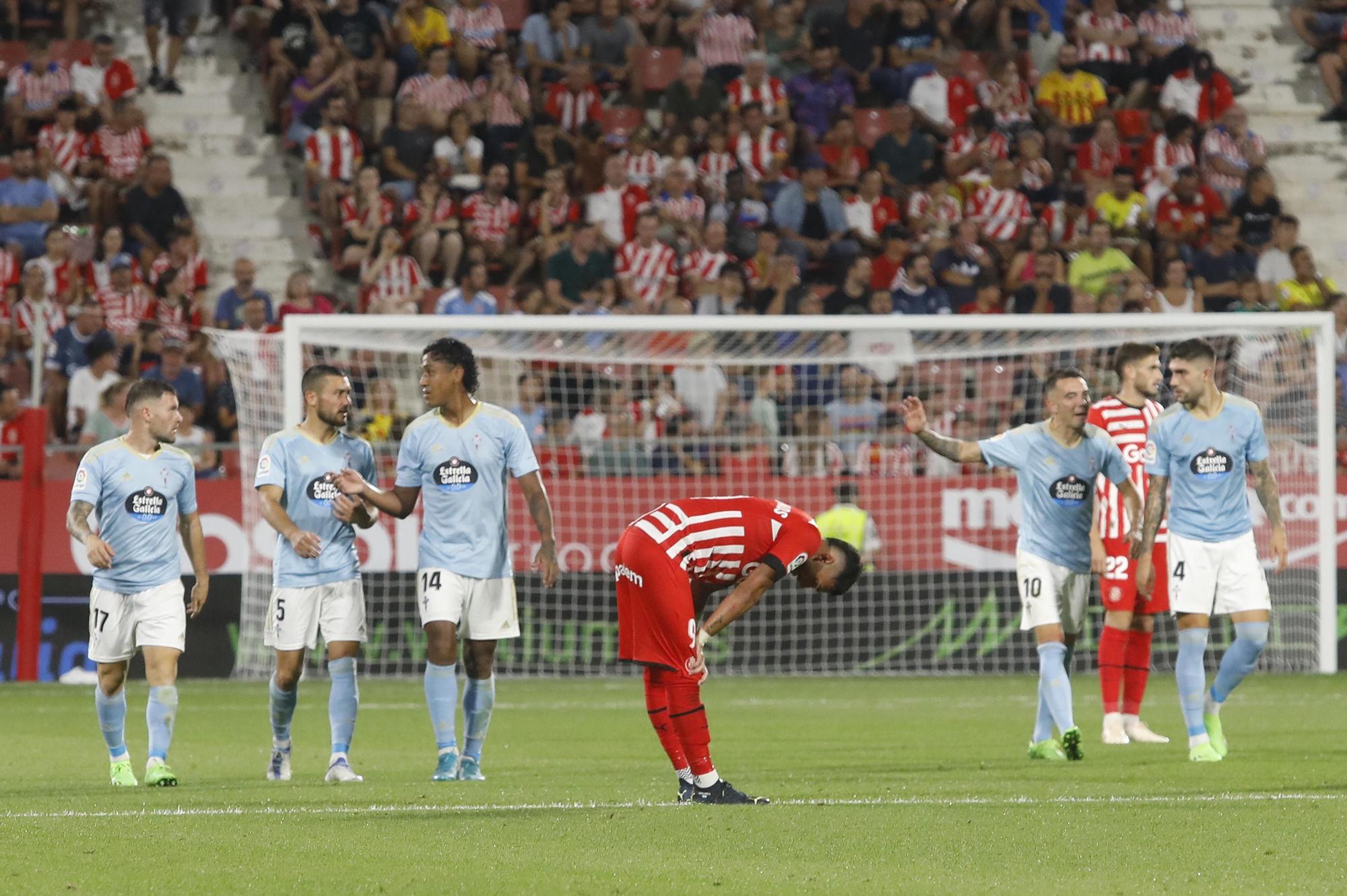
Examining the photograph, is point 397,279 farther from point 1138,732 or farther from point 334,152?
point 1138,732

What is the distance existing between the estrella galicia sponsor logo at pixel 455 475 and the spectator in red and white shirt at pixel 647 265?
10.7m

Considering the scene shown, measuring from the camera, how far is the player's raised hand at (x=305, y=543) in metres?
9.17

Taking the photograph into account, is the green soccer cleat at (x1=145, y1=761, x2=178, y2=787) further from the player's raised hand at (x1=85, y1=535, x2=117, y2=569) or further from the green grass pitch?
the player's raised hand at (x1=85, y1=535, x2=117, y2=569)

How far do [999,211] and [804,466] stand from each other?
5.60m

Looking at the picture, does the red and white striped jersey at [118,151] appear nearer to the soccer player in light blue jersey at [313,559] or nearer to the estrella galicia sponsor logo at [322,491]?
the soccer player in light blue jersey at [313,559]

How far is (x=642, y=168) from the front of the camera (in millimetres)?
21234

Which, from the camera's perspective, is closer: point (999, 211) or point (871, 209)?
point (871, 209)

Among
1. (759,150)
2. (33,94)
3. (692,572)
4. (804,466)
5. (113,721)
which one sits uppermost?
(33,94)

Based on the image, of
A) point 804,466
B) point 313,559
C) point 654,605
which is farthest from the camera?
point 804,466

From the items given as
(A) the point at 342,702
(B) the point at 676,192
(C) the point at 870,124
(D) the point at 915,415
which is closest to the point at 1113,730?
(D) the point at 915,415

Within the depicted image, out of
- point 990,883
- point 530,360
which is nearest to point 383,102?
point 530,360

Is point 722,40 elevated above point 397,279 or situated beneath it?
elevated above

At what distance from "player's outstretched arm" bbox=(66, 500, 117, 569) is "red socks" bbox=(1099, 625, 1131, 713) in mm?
5491

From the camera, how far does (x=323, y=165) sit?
20.9 metres
